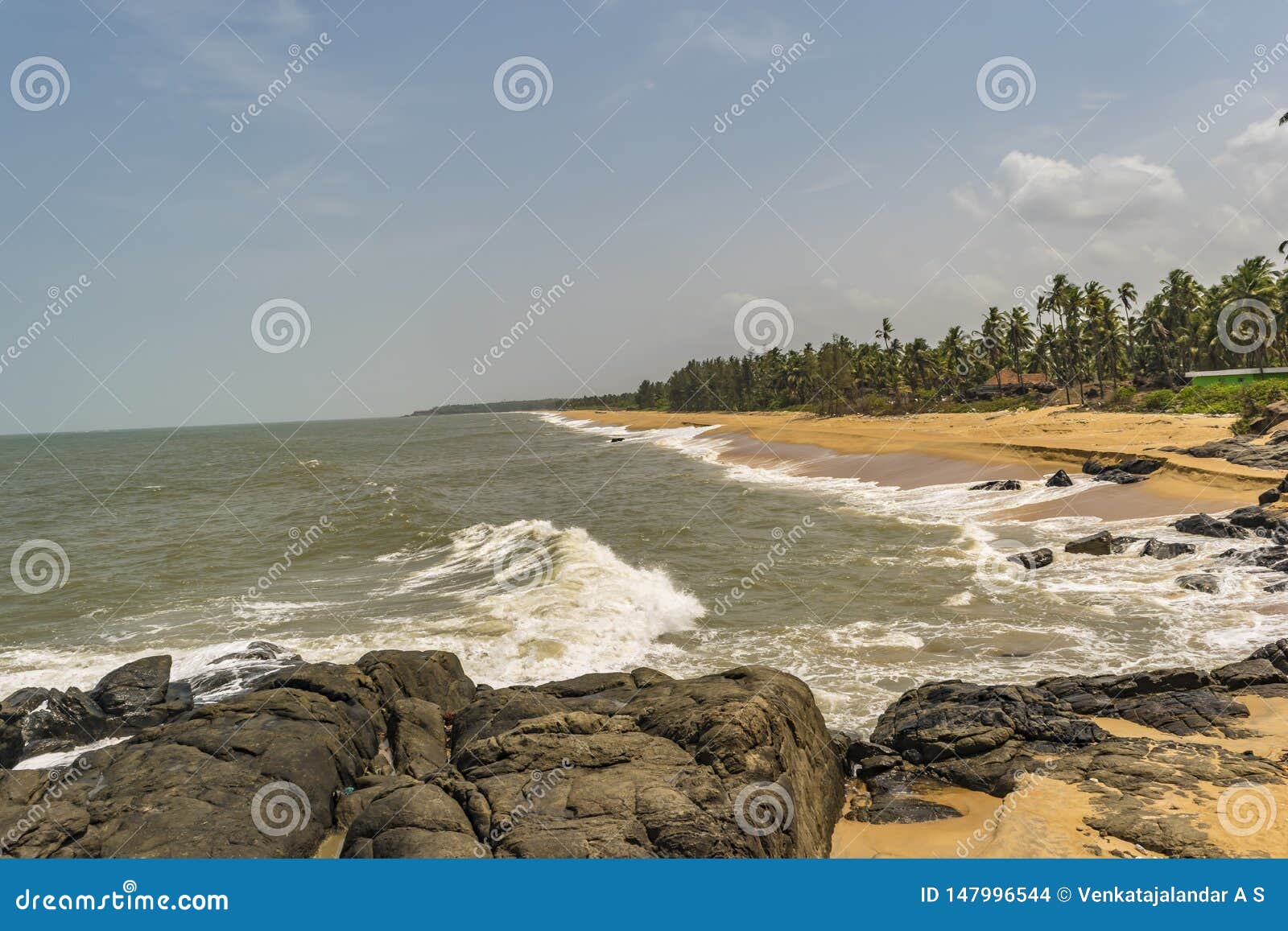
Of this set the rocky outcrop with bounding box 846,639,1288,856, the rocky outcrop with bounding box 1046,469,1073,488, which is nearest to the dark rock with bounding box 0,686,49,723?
the rocky outcrop with bounding box 846,639,1288,856

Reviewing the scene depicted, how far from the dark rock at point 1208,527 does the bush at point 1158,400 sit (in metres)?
42.1

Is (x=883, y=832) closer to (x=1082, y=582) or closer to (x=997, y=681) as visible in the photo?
(x=997, y=681)

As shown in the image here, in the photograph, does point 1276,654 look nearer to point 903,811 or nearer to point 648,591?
point 903,811

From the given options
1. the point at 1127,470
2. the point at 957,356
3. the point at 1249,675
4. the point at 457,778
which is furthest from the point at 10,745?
the point at 957,356

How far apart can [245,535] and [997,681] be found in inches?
1316

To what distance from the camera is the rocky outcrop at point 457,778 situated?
7.16 metres

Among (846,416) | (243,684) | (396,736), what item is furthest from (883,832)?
(846,416)

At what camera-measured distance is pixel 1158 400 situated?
5828cm

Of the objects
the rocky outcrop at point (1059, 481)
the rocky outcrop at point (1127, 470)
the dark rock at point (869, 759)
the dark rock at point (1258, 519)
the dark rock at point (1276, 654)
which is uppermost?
the rocky outcrop at point (1127, 470)

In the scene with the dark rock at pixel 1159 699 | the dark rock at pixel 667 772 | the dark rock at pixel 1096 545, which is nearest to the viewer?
the dark rock at pixel 667 772

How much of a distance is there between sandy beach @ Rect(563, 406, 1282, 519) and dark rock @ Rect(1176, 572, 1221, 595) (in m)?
8.75

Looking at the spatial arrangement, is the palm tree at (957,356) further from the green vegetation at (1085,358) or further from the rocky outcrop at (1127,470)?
the rocky outcrop at (1127,470)

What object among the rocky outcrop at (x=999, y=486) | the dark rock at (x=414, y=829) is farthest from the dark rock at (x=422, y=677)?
the rocky outcrop at (x=999, y=486)

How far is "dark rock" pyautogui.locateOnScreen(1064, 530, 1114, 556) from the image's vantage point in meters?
21.1
